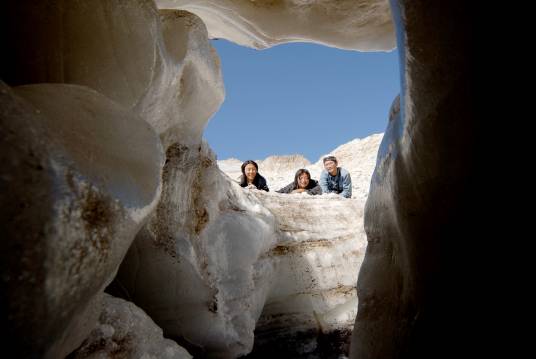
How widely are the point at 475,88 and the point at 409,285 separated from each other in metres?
0.86

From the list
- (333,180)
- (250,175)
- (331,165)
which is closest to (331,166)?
(331,165)

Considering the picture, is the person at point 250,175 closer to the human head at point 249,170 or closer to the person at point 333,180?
the human head at point 249,170

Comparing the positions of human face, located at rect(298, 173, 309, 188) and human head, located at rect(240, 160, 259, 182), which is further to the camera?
human face, located at rect(298, 173, 309, 188)

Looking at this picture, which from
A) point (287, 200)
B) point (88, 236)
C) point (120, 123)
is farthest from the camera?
point (287, 200)

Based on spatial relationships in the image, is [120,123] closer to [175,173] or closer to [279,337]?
[175,173]

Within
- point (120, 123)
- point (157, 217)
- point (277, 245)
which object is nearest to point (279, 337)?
point (277, 245)

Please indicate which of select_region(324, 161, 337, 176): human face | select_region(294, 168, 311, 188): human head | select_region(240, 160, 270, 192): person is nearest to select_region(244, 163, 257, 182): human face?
select_region(240, 160, 270, 192): person

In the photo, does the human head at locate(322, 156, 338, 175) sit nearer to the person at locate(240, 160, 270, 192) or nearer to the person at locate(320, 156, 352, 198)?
the person at locate(320, 156, 352, 198)

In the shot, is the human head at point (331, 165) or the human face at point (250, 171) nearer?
the human face at point (250, 171)

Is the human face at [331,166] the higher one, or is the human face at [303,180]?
the human face at [331,166]

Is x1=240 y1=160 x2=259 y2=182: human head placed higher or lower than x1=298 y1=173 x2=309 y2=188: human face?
higher

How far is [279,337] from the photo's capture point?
346 centimetres

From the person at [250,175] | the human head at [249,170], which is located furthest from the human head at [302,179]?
the human head at [249,170]

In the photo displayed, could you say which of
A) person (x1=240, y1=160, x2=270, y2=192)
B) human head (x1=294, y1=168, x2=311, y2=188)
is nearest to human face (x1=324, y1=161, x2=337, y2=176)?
human head (x1=294, y1=168, x2=311, y2=188)
